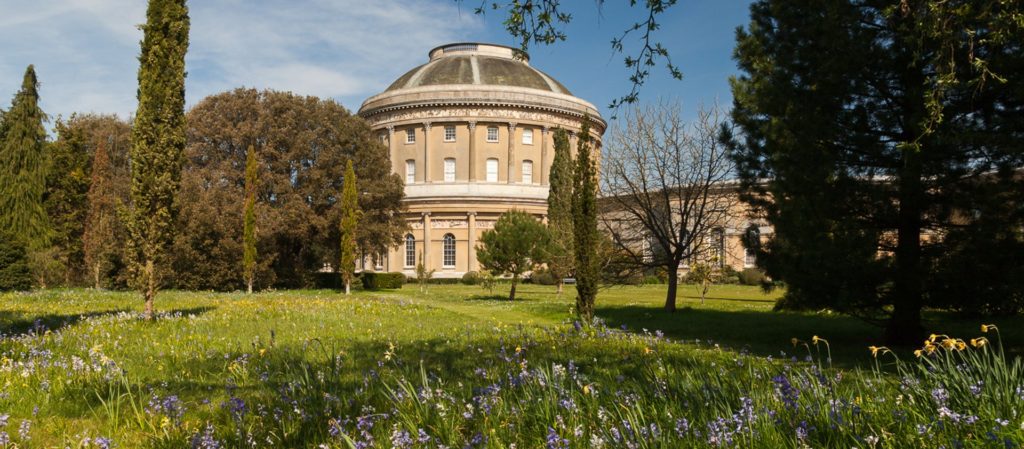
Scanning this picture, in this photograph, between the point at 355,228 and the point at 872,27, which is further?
the point at 355,228

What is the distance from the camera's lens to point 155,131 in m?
15.8

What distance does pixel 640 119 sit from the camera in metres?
23.7

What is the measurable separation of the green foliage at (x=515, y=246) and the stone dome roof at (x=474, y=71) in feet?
125

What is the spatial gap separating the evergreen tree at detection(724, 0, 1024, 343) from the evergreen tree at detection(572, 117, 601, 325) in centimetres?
623

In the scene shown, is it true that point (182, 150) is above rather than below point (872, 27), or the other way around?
below

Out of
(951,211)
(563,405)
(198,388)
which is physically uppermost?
(951,211)

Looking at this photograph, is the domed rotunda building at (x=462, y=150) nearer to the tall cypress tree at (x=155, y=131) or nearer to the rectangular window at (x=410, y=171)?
the rectangular window at (x=410, y=171)

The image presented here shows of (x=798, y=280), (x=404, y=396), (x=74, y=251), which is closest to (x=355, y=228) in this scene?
(x=74, y=251)

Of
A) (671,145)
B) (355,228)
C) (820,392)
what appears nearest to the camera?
(820,392)

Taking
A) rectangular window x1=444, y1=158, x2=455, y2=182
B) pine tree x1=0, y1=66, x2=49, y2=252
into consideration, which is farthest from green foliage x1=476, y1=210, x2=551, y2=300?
rectangular window x1=444, y1=158, x2=455, y2=182

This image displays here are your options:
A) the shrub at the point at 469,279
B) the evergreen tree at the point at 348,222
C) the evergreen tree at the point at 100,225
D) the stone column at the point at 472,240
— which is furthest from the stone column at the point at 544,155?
the evergreen tree at the point at 100,225

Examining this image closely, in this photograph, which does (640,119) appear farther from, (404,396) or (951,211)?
(404,396)

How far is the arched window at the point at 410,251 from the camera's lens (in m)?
64.2

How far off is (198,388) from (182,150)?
37.2 ft
